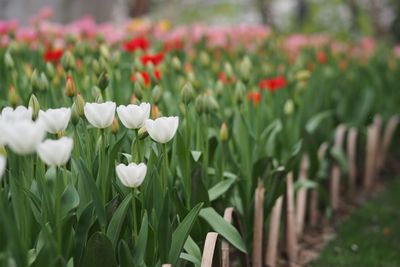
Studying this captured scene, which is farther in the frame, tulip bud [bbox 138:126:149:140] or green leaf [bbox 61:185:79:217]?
tulip bud [bbox 138:126:149:140]

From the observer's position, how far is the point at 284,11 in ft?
56.6

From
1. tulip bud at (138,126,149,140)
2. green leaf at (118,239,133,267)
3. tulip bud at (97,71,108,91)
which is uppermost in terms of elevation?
tulip bud at (97,71,108,91)

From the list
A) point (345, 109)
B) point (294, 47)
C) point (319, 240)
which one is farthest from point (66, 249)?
point (294, 47)

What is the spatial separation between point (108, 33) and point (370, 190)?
2.17 m

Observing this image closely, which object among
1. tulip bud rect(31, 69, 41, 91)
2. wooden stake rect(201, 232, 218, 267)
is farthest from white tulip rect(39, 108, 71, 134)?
tulip bud rect(31, 69, 41, 91)

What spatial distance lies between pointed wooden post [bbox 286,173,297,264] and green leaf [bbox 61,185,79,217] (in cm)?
133

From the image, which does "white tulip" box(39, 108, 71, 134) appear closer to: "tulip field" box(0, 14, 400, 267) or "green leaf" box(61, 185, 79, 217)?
"tulip field" box(0, 14, 400, 267)

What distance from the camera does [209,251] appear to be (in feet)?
6.33

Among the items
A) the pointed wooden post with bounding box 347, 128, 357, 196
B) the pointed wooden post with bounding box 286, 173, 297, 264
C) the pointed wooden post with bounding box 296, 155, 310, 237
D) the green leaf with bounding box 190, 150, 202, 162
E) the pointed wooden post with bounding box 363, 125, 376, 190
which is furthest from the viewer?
the pointed wooden post with bounding box 363, 125, 376, 190

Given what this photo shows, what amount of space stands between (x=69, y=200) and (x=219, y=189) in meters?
0.76

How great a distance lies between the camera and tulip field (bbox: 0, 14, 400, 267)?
5.67ft

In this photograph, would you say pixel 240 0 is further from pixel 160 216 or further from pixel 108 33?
pixel 160 216

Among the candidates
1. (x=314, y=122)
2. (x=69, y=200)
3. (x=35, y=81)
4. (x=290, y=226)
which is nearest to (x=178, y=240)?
(x=69, y=200)

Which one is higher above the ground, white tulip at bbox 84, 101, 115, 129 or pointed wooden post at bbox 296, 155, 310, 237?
white tulip at bbox 84, 101, 115, 129
